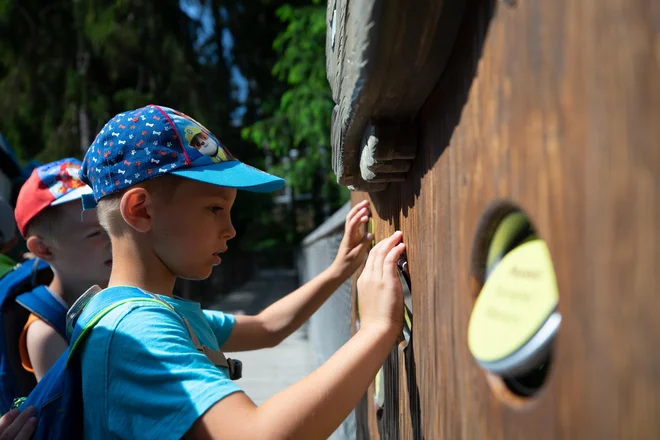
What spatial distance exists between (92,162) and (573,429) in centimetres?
147

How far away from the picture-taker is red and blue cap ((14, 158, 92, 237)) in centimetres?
256

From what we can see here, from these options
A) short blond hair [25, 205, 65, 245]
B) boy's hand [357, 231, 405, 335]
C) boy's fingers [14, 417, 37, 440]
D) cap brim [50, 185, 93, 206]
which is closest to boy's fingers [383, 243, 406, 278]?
boy's hand [357, 231, 405, 335]

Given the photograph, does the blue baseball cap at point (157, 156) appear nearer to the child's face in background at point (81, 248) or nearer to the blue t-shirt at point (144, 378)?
the blue t-shirt at point (144, 378)

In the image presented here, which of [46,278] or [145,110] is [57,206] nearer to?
[46,278]

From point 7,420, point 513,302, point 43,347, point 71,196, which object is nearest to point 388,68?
point 513,302

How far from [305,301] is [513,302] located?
1.55 meters

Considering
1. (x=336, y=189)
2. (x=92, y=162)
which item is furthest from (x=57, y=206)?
(x=336, y=189)

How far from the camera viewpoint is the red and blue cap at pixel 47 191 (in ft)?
8.39

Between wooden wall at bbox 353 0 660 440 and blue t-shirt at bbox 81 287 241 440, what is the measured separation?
525 millimetres

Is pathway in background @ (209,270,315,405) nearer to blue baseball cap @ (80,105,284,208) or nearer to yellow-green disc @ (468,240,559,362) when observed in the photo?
blue baseball cap @ (80,105,284,208)

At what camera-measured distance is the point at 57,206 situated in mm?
2596

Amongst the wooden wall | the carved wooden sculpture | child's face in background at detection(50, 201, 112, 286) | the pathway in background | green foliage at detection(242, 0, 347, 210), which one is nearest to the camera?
the wooden wall

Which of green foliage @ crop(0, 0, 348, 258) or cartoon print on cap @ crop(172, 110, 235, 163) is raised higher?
green foliage @ crop(0, 0, 348, 258)

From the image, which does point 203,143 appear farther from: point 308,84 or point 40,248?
point 308,84
